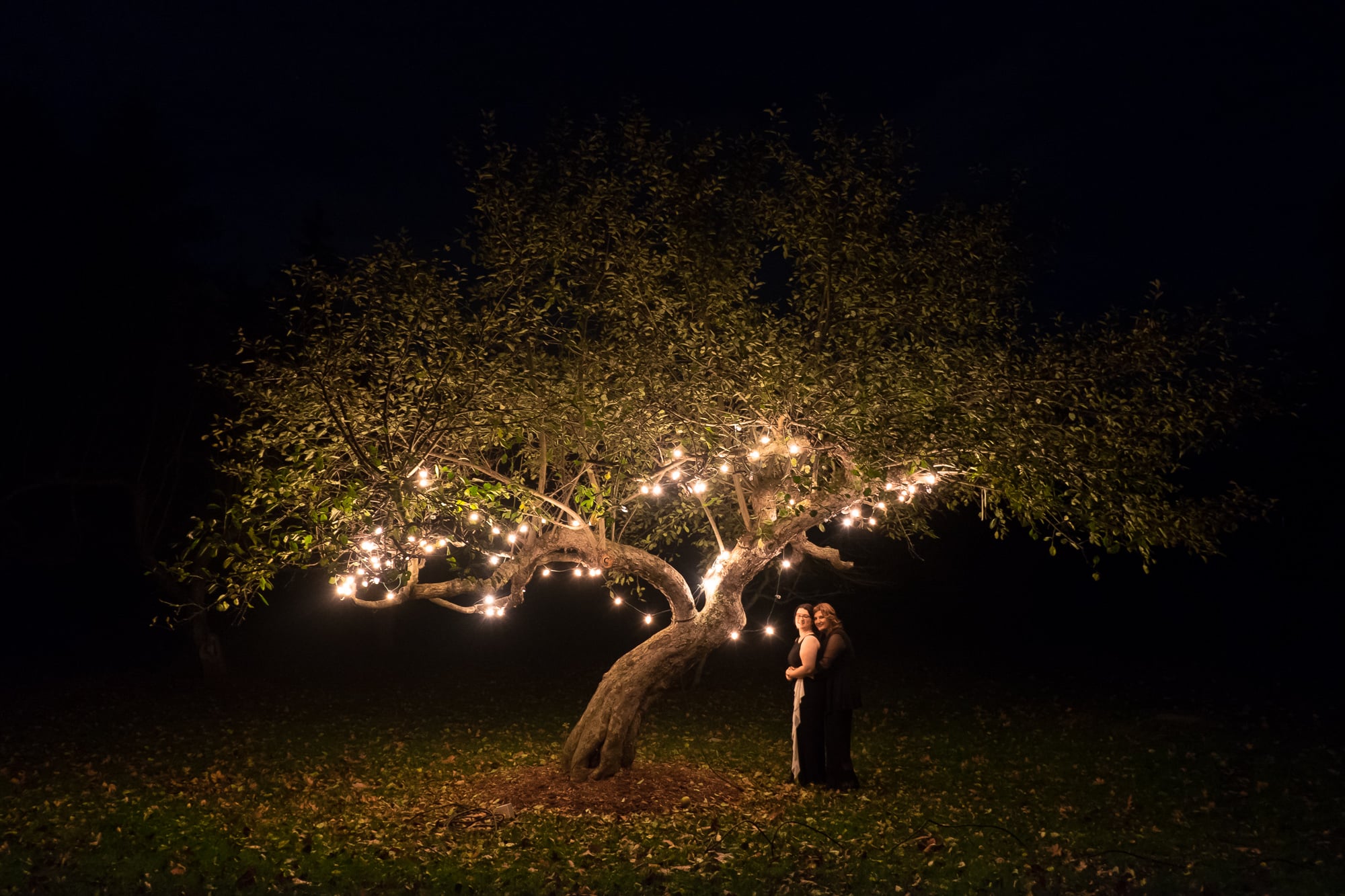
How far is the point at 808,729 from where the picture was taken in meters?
11.0

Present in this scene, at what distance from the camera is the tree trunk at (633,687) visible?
36.0 feet

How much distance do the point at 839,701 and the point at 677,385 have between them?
4.16 meters

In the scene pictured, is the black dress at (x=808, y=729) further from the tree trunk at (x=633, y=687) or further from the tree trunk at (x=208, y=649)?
the tree trunk at (x=208, y=649)

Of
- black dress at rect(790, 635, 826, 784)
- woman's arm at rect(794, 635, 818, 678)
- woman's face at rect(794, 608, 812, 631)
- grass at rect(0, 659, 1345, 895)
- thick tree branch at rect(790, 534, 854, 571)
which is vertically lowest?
grass at rect(0, 659, 1345, 895)

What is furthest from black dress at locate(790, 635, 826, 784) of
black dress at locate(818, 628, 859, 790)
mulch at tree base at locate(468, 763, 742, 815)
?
mulch at tree base at locate(468, 763, 742, 815)

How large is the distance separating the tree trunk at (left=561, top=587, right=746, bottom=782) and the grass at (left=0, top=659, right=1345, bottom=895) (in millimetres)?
1152

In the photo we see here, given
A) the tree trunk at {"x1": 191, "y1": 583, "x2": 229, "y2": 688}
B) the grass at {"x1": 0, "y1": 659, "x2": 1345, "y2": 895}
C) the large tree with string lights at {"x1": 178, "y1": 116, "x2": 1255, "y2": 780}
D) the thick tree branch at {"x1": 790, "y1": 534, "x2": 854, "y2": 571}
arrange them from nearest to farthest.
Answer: the grass at {"x1": 0, "y1": 659, "x2": 1345, "y2": 895}
the large tree with string lights at {"x1": 178, "y1": 116, "x2": 1255, "y2": 780}
the thick tree branch at {"x1": 790, "y1": 534, "x2": 854, "y2": 571}
the tree trunk at {"x1": 191, "y1": 583, "x2": 229, "y2": 688}

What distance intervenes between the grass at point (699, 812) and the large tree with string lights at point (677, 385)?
222 cm

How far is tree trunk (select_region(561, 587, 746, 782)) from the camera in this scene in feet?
36.0

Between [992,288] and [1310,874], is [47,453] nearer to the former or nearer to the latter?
[992,288]

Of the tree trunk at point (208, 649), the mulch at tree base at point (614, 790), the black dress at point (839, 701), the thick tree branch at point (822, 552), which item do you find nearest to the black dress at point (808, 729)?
the black dress at point (839, 701)

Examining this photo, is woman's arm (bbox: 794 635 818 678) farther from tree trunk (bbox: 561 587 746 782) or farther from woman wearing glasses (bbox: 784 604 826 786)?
tree trunk (bbox: 561 587 746 782)

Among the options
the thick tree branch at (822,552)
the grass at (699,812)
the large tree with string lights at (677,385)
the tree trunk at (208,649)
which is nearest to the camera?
the grass at (699,812)

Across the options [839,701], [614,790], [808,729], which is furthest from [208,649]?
[839,701]
